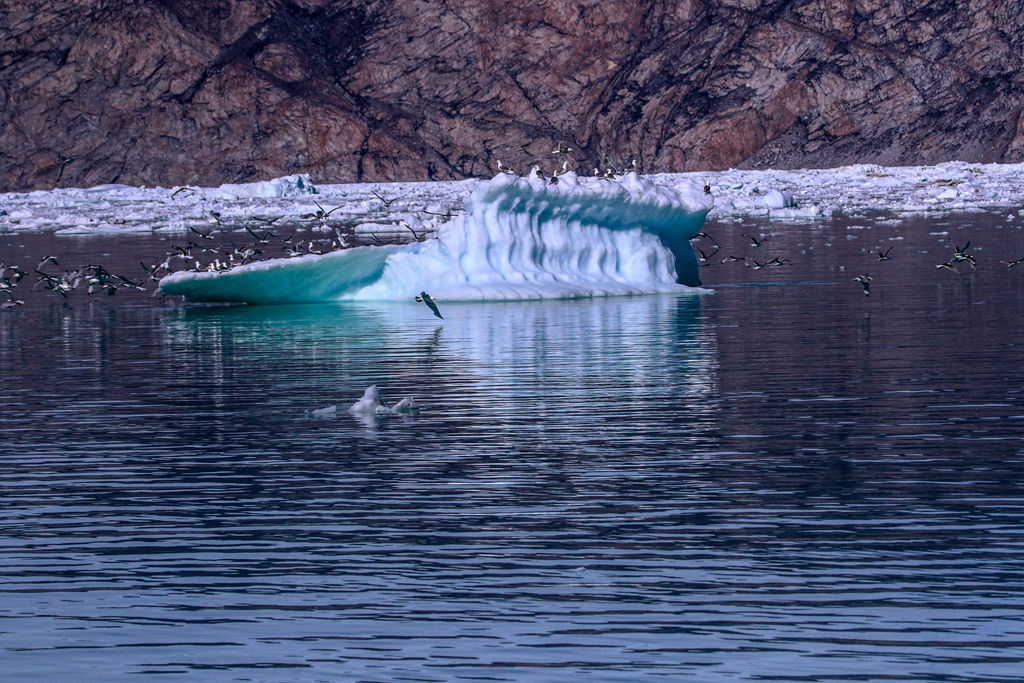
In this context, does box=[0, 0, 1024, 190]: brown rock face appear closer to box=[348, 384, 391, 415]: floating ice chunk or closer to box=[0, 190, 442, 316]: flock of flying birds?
box=[0, 190, 442, 316]: flock of flying birds

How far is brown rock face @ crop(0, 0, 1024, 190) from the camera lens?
73.9 meters

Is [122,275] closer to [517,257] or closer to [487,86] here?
[517,257]

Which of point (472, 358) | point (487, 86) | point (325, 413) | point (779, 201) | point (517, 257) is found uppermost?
point (487, 86)

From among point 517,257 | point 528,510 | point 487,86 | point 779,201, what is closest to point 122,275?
point 517,257

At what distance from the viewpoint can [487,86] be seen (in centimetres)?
7900

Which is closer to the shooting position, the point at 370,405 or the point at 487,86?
the point at 370,405

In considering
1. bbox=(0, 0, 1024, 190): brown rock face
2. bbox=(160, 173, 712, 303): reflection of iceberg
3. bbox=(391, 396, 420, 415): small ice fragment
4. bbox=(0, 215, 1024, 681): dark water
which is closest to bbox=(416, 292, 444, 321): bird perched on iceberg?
bbox=(160, 173, 712, 303): reflection of iceberg

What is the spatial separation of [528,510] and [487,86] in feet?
236

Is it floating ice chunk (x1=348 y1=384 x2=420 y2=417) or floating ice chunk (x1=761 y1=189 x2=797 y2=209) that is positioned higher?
floating ice chunk (x1=761 y1=189 x2=797 y2=209)

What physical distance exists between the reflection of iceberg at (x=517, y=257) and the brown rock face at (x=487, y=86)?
167ft

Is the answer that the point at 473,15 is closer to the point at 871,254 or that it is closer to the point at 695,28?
the point at 695,28

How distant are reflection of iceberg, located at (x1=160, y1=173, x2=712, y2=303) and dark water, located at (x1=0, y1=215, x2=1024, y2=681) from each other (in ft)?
15.9

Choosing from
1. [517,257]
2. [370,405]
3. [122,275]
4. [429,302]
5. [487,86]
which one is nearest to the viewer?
[370,405]

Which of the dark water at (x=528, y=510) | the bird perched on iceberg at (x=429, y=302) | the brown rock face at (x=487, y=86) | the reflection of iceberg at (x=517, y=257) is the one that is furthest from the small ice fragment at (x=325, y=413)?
the brown rock face at (x=487, y=86)
